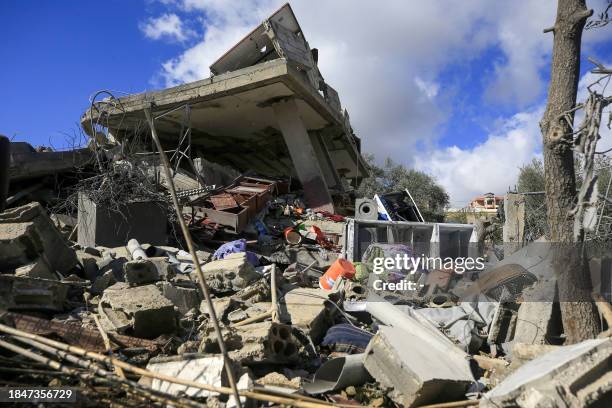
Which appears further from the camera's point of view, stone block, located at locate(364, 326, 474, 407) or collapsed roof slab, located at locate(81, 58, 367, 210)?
collapsed roof slab, located at locate(81, 58, 367, 210)

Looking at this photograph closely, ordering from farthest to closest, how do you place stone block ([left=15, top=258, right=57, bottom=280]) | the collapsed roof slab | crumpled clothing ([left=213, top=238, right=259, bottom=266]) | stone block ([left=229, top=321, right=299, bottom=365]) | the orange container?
the collapsed roof slab → crumpled clothing ([left=213, top=238, right=259, bottom=266]) → the orange container → stone block ([left=15, top=258, right=57, bottom=280]) → stone block ([left=229, top=321, right=299, bottom=365])

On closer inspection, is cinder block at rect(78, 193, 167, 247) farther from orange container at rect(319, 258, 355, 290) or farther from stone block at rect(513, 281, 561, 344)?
stone block at rect(513, 281, 561, 344)

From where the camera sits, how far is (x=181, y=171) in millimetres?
12352

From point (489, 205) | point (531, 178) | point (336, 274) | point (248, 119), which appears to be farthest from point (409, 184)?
point (336, 274)

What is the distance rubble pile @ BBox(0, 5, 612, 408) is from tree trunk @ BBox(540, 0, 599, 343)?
269mm

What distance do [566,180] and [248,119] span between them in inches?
411

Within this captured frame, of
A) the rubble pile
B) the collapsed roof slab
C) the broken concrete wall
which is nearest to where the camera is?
the rubble pile

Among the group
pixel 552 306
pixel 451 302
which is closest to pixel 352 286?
pixel 451 302

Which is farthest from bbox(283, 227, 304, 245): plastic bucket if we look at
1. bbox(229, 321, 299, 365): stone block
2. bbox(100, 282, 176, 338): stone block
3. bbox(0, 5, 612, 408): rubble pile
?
bbox(229, 321, 299, 365): stone block

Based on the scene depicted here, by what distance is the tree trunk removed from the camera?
3.95m

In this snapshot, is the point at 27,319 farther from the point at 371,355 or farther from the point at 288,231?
the point at 288,231

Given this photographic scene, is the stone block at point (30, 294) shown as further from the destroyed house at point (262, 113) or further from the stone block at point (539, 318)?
the destroyed house at point (262, 113)

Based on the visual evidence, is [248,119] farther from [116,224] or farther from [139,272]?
[139,272]

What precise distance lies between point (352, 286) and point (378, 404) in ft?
9.80
